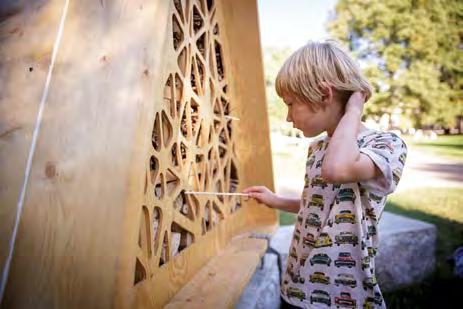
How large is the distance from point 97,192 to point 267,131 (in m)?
2.42

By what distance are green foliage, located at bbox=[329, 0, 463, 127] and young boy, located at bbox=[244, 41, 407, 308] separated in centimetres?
1607

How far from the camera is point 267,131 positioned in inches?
137

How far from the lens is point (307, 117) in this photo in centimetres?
164

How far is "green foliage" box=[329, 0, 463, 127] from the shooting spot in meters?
16.1

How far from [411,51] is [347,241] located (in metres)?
19.6

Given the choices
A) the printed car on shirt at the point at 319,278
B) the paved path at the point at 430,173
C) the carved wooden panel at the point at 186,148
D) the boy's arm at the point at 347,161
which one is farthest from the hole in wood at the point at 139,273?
the paved path at the point at 430,173

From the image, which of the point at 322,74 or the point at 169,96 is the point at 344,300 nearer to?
the point at 322,74

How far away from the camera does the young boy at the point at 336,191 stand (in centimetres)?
145

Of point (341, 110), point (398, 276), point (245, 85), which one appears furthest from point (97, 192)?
point (398, 276)

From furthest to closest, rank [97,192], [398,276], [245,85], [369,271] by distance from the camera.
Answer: [398,276] → [245,85] → [369,271] → [97,192]

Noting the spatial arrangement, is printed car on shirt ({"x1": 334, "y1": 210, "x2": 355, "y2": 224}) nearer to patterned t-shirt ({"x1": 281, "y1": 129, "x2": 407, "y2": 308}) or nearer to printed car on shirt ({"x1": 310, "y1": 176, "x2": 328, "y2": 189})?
patterned t-shirt ({"x1": 281, "y1": 129, "x2": 407, "y2": 308})

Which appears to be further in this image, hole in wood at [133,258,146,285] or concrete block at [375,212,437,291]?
concrete block at [375,212,437,291]

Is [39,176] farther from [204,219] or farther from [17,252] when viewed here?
[204,219]

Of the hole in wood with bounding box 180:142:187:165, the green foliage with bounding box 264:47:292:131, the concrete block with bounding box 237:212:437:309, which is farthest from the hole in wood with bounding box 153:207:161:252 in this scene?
the green foliage with bounding box 264:47:292:131
